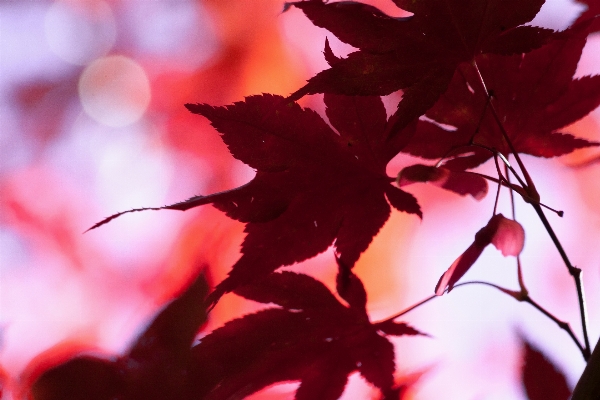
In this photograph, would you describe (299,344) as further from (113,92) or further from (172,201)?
(113,92)

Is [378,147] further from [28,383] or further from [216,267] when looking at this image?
[28,383]

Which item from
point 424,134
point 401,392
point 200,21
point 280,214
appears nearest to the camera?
point 280,214

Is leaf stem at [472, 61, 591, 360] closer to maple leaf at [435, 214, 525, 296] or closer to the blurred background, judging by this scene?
maple leaf at [435, 214, 525, 296]

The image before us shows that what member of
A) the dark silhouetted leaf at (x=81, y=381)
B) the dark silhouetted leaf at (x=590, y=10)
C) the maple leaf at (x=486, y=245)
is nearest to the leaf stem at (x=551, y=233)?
the maple leaf at (x=486, y=245)

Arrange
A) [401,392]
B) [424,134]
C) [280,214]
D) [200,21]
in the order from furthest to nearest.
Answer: [200,21], [401,392], [424,134], [280,214]

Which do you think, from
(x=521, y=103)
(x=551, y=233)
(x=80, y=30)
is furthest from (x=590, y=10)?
(x=80, y=30)

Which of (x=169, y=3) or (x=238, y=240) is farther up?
(x=169, y=3)

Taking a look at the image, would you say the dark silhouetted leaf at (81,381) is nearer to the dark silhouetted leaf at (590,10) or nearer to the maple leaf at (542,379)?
the maple leaf at (542,379)

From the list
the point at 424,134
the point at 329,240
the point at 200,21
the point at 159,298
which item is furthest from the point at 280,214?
the point at 200,21
